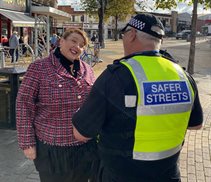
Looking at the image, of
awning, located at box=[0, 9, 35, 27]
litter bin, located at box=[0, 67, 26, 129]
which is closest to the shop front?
awning, located at box=[0, 9, 35, 27]

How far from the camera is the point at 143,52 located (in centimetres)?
192

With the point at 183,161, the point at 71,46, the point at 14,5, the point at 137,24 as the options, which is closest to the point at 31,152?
the point at 71,46

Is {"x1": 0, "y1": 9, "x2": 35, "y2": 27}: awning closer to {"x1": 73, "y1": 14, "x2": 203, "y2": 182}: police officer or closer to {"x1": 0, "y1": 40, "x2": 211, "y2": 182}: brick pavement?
{"x1": 0, "y1": 40, "x2": 211, "y2": 182}: brick pavement

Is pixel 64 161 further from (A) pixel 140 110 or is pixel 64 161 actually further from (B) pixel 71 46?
(A) pixel 140 110

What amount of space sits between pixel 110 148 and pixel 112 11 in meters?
30.6

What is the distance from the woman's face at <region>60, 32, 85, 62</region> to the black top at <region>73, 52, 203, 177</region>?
907 mm

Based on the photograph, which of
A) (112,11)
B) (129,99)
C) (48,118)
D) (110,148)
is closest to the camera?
(129,99)

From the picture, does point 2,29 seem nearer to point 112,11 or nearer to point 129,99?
point 112,11

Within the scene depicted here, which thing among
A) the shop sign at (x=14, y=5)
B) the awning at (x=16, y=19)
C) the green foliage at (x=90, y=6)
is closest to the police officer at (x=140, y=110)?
the awning at (x=16, y=19)

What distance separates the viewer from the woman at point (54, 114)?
258 centimetres

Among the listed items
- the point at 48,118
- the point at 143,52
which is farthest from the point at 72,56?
the point at 143,52

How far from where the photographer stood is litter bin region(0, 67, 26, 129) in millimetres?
5695

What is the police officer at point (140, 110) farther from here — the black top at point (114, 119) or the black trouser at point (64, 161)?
the black trouser at point (64, 161)

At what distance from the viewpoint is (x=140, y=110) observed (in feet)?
5.95
